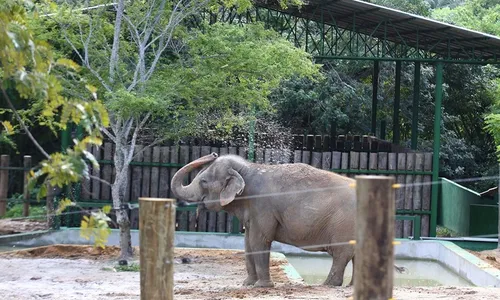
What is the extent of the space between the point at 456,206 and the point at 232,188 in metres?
10.4

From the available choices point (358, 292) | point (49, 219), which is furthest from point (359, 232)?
point (49, 219)

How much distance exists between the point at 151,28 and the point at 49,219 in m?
5.28

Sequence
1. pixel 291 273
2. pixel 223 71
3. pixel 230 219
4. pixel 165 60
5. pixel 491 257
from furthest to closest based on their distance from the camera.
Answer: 1. pixel 230 219
2. pixel 491 257
3. pixel 165 60
4. pixel 223 71
5. pixel 291 273

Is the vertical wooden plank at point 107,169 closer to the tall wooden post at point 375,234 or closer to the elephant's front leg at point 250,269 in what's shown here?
the elephant's front leg at point 250,269

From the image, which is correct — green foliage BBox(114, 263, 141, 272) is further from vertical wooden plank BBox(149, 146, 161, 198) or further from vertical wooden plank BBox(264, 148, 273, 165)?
vertical wooden plank BBox(264, 148, 273, 165)

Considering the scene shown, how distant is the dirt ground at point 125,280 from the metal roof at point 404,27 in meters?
6.99

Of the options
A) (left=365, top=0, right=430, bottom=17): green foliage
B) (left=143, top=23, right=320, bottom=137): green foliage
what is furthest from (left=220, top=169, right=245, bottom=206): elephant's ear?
(left=365, top=0, right=430, bottom=17): green foliage

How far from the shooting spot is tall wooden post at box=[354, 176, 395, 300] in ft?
19.4

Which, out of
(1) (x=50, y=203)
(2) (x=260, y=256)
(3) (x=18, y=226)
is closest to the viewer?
(2) (x=260, y=256)

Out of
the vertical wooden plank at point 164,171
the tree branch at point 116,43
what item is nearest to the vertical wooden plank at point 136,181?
the vertical wooden plank at point 164,171

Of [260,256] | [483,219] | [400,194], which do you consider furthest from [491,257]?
[260,256]

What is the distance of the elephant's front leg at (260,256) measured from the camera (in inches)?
512

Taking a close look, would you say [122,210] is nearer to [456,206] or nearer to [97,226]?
[456,206]

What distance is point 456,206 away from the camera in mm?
22328
